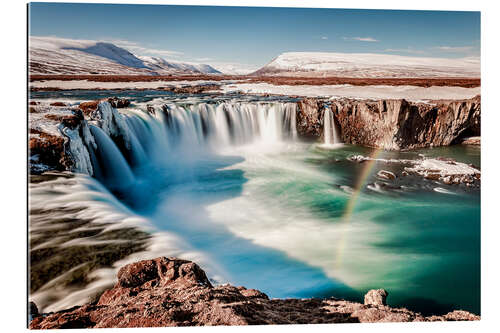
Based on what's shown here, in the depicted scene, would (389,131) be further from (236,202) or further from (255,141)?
(236,202)

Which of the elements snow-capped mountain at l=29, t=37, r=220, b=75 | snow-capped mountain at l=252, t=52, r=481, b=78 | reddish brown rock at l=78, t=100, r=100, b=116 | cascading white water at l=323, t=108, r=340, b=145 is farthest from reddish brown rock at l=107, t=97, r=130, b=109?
cascading white water at l=323, t=108, r=340, b=145

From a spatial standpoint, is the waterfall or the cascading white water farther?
the cascading white water

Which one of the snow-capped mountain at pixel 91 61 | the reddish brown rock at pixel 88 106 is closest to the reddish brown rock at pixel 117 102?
the reddish brown rock at pixel 88 106

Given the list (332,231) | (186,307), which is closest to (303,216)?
(332,231)

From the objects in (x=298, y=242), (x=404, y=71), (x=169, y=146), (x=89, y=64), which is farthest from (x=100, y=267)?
(x=404, y=71)

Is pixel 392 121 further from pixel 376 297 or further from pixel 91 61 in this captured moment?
pixel 91 61

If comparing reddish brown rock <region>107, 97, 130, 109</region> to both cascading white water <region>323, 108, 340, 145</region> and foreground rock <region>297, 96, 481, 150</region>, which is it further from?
cascading white water <region>323, 108, 340, 145</region>
